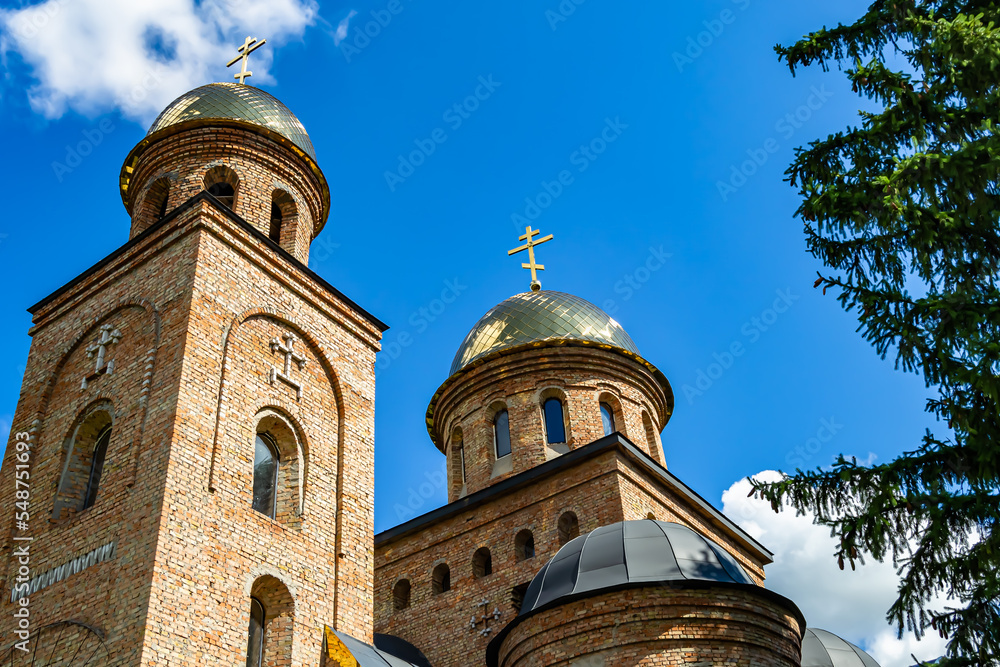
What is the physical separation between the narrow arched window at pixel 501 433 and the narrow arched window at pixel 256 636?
22.5 feet

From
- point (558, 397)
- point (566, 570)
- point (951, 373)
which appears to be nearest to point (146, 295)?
point (566, 570)

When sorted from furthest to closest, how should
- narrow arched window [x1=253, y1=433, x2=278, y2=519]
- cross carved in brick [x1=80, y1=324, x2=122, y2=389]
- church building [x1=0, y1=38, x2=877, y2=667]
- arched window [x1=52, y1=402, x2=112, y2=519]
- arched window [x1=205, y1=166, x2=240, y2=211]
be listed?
arched window [x1=205, y1=166, x2=240, y2=211], cross carved in brick [x1=80, y1=324, x2=122, y2=389], narrow arched window [x1=253, y1=433, x2=278, y2=519], arched window [x1=52, y1=402, x2=112, y2=519], church building [x1=0, y1=38, x2=877, y2=667]

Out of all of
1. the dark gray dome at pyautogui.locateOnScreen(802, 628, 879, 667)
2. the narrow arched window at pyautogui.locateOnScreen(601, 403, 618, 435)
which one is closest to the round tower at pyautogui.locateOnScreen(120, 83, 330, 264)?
the narrow arched window at pyautogui.locateOnScreen(601, 403, 618, 435)

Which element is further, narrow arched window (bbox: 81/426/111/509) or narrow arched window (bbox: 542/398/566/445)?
narrow arched window (bbox: 542/398/566/445)

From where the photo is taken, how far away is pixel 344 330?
1268 cm

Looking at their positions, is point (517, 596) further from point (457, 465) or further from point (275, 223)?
point (275, 223)

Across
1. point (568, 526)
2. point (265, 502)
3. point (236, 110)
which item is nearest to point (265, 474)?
point (265, 502)

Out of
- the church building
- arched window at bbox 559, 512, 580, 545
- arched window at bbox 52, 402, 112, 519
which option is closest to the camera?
the church building

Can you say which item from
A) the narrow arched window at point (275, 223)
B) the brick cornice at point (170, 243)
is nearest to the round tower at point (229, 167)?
the narrow arched window at point (275, 223)

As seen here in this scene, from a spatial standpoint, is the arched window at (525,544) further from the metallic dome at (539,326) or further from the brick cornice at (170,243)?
the brick cornice at (170,243)

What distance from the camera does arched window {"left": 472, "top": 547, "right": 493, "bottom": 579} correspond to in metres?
14.1

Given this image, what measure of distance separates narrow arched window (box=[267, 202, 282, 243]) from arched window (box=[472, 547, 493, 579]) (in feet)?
18.8

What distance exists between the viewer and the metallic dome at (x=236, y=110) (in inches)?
528

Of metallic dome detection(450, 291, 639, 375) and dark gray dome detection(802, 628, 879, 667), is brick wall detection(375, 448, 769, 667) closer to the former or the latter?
dark gray dome detection(802, 628, 879, 667)
